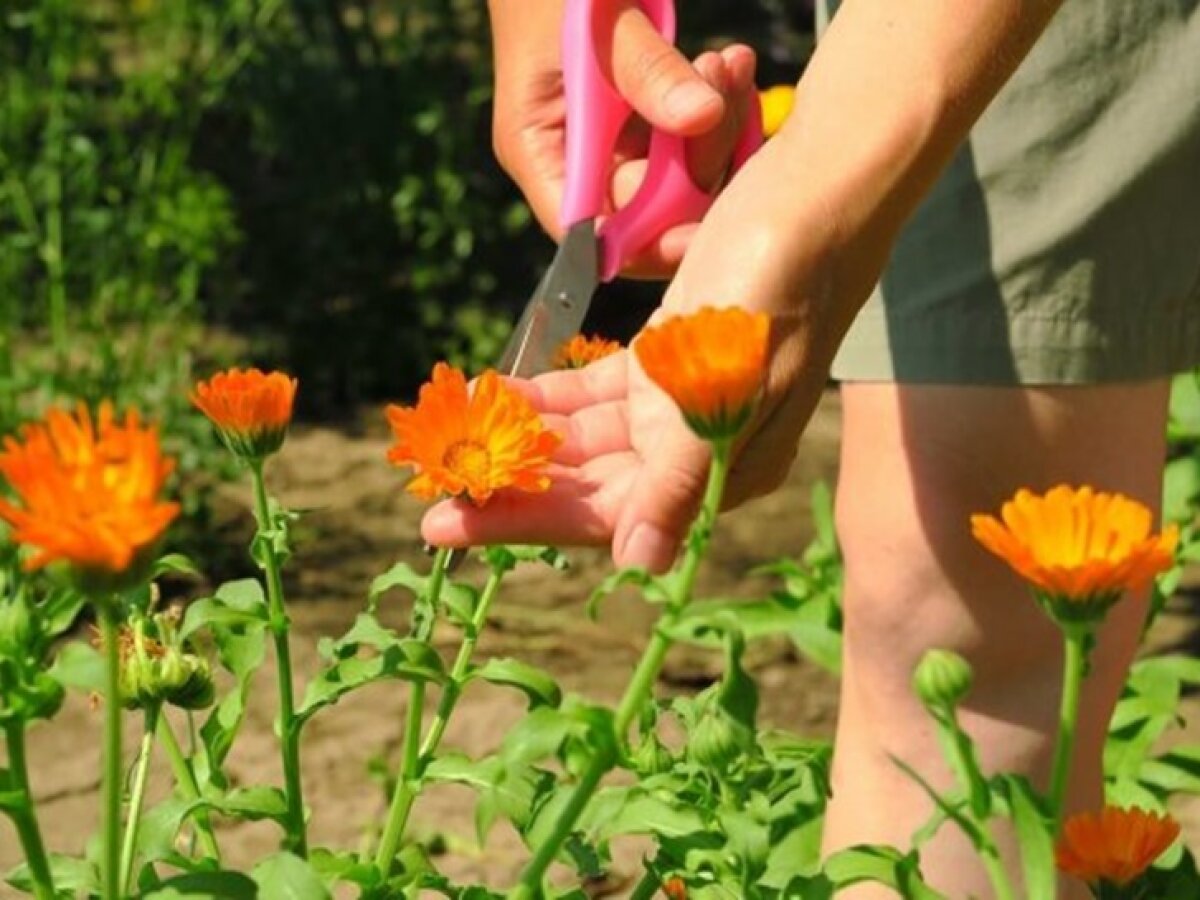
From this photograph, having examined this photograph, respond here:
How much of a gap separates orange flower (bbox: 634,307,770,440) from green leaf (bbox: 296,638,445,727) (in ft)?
1.13

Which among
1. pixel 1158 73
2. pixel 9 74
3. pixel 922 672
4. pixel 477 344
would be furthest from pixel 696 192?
pixel 477 344

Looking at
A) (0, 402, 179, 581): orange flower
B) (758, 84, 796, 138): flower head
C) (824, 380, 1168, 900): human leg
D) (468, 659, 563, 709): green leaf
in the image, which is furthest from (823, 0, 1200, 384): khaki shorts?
(0, 402, 179, 581): orange flower

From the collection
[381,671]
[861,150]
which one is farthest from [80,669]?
[861,150]

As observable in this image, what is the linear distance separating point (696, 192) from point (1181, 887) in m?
0.64

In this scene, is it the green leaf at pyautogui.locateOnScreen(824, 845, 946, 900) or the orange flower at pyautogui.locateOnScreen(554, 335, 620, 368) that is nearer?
the green leaf at pyautogui.locateOnScreen(824, 845, 946, 900)

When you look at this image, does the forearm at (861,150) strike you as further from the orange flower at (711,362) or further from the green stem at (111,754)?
the green stem at (111,754)

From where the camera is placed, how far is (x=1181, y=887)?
1970 millimetres

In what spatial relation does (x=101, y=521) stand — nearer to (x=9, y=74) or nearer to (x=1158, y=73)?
(x=1158, y=73)

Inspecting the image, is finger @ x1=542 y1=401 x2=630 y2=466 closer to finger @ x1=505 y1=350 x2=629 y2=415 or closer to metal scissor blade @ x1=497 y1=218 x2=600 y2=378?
finger @ x1=505 y1=350 x2=629 y2=415

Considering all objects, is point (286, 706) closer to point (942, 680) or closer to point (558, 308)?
point (558, 308)

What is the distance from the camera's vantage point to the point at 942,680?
127cm

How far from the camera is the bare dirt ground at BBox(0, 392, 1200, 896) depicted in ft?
8.70

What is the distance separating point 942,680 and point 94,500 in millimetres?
418

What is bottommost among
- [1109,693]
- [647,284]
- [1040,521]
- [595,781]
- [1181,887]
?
[647,284]
